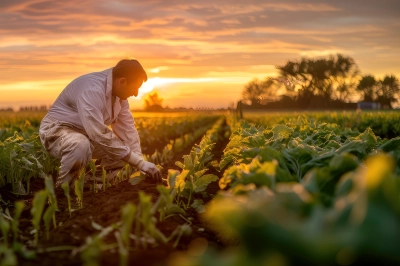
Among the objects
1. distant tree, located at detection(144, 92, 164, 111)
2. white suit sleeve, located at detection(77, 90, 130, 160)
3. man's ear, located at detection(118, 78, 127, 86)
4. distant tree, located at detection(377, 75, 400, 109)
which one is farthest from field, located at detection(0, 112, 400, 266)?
distant tree, located at detection(377, 75, 400, 109)

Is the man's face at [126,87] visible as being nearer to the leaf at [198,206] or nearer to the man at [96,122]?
the man at [96,122]

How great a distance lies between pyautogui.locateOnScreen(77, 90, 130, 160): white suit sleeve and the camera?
5.39 meters

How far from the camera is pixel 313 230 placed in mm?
1382

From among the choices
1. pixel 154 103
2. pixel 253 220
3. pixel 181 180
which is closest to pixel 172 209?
pixel 181 180

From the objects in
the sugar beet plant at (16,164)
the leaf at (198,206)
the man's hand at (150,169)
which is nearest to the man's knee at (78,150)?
the sugar beet plant at (16,164)

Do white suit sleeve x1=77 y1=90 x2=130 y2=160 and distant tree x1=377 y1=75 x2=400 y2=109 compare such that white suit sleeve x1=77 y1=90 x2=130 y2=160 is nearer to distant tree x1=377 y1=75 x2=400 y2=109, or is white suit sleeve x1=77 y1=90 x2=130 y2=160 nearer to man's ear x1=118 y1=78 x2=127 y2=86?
man's ear x1=118 y1=78 x2=127 y2=86

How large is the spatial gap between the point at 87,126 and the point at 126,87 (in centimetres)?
73

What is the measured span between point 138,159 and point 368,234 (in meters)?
3.96

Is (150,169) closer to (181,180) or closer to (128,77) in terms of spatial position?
(181,180)

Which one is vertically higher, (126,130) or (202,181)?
(126,130)

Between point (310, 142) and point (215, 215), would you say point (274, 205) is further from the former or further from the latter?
point (310, 142)

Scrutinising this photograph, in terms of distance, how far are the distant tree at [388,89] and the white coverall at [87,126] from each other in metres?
87.4

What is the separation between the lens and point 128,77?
582 cm

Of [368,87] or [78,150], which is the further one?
[368,87]
